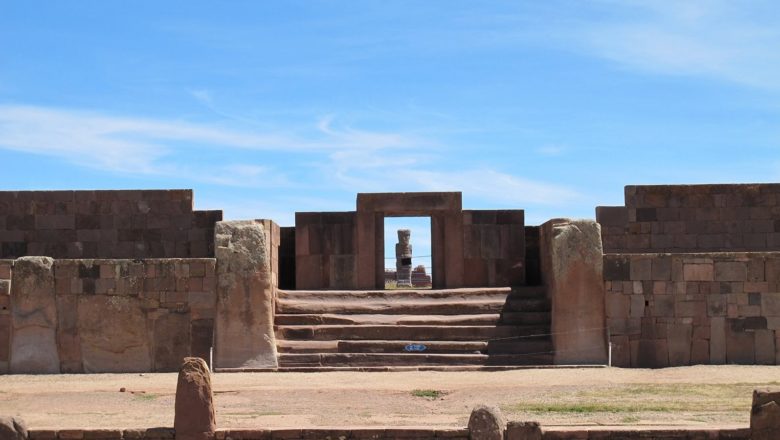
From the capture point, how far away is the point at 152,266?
17.4 m

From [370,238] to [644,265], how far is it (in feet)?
17.8

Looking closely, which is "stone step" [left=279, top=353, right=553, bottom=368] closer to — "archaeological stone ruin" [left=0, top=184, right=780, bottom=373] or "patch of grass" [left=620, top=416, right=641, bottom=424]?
"archaeological stone ruin" [left=0, top=184, right=780, bottom=373]

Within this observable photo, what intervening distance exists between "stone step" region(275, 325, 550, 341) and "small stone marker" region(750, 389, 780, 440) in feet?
25.7

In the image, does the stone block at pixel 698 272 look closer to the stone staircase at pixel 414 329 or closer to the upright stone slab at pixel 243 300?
the stone staircase at pixel 414 329

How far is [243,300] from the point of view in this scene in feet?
57.4

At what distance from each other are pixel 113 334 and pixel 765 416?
10609mm

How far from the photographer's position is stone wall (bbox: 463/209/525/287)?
20.6 m

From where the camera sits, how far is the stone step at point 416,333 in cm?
1780

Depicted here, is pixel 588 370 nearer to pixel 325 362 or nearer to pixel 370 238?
pixel 325 362

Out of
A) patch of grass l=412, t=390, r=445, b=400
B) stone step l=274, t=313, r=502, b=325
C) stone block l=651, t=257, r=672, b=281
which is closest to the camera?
patch of grass l=412, t=390, r=445, b=400

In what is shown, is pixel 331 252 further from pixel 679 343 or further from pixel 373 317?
pixel 679 343

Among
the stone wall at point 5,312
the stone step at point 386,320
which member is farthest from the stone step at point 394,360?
the stone wall at point 5,312

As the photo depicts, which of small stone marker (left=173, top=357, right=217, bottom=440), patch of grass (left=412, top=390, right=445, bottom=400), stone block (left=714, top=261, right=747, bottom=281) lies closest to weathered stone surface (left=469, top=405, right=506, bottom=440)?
small stone marker (left=173, top=357, right=217, bottom=440)

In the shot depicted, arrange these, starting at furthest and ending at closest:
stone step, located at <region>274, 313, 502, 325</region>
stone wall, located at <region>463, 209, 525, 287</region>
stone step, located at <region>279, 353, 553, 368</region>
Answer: stone wall, located at <region>463, 209, 525, 287</region> → stone step, located at <region>274, 313, 502, 325</region> → stone step, located at <region>279, 353, 553, 368</region>
